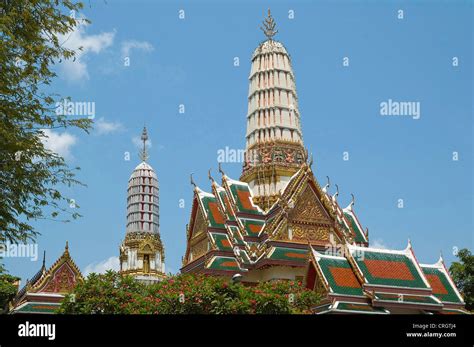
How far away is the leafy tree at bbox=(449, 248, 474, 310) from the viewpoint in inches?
1620

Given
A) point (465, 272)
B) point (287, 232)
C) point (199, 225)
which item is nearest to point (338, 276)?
point (287, 232)

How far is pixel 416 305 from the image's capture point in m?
29.6

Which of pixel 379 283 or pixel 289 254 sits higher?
pixel 289 254

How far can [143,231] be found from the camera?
69562mm

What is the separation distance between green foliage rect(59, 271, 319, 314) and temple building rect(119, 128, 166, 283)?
39462 mm

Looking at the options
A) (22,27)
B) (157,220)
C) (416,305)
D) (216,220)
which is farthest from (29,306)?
(157,220)

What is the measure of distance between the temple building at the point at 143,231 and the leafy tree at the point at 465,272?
31.3 m

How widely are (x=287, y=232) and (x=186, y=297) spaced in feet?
44.4

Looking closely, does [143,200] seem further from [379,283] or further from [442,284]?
[379,283]

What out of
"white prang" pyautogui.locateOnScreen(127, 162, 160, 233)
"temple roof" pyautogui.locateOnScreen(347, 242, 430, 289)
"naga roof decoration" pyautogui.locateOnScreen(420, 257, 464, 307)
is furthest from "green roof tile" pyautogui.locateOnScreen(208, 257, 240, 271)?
"white prang" pyautogui.locateOnScreen(127, 162, 160, 233)

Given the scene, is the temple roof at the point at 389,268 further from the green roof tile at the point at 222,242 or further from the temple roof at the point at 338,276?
the green roof tile at the point at 222,242

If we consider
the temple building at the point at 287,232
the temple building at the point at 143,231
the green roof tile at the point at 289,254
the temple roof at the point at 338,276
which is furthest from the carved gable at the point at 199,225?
the temple building at the point at 143,231
